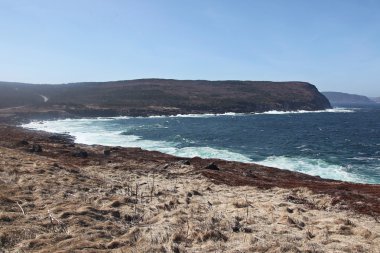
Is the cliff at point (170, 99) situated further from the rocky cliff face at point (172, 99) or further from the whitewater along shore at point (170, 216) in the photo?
the whitewater along shore at point (170, 216)

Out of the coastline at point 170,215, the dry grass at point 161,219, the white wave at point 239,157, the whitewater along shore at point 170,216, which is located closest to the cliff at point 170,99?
the white wave at point 239,157

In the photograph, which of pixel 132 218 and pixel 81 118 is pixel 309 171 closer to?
pixel 132 218

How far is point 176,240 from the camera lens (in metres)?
10.3

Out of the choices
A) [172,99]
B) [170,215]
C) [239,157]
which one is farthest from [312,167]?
[172,99]

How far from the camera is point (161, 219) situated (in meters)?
12.3

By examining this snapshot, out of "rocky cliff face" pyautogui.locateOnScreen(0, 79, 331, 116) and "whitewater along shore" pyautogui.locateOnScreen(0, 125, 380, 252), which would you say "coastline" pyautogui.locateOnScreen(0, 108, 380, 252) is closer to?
"whitewater along shore" pyautogui.locateOnScreen(0, 125, 380, 252)

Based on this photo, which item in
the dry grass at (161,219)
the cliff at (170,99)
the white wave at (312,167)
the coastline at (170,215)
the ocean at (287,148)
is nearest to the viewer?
the dry grass at (161,219)

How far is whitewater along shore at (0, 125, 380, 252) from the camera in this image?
10.00 m

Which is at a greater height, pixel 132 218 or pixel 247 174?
pixel 132 218

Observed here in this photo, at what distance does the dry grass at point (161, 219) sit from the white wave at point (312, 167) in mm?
16895

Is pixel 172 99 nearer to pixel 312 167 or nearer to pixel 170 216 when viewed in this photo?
pixel 312 167

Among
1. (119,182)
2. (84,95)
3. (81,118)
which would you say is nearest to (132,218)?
(119,182)

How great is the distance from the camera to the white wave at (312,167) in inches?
1336

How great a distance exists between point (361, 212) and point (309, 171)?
71.8ft
